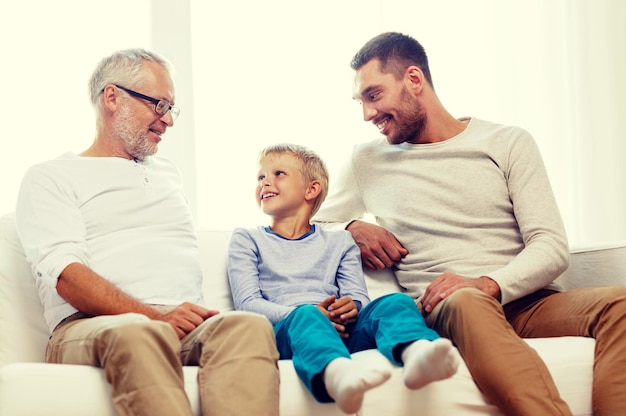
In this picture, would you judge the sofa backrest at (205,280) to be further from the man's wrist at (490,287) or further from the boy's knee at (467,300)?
the boy's knee at (467,300)

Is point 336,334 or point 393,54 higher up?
point 393,54

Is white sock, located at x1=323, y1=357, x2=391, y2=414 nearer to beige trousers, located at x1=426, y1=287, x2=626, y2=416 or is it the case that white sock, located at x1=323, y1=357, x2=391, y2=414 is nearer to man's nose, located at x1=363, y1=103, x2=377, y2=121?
beige trousers, located at x1=426, y1=287, x2=626, y2=416

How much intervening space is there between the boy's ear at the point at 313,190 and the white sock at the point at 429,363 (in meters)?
0.75

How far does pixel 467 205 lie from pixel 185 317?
0.88 meters

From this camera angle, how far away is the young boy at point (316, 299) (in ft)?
5.02

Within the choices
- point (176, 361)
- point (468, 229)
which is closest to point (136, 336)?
point (176, 361)

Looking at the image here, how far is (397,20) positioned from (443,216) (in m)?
1.36

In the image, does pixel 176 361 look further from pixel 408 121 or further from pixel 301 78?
pixel 301 78

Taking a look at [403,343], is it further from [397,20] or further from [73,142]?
[397,20]

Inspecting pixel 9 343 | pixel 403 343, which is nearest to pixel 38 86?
pixel 9 343

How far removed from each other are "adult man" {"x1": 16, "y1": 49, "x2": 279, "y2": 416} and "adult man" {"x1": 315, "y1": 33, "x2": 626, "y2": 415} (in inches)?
18.9

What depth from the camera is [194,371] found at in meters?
1.64

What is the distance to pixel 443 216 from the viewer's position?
2.24 metres

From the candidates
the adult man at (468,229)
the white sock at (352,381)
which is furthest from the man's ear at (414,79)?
the white sock at (352,381)
